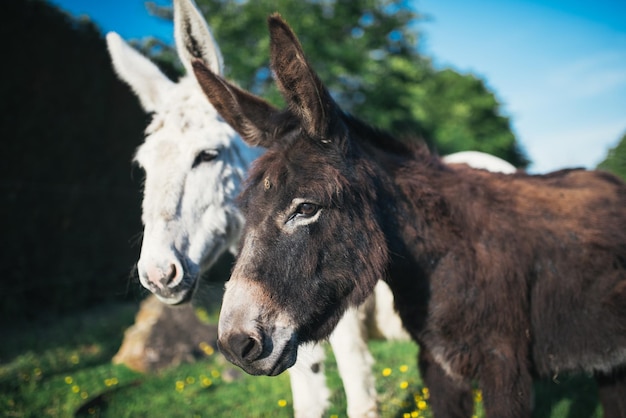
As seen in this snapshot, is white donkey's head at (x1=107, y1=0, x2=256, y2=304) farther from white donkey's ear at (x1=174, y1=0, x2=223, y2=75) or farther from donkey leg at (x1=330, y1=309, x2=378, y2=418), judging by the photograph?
donkey leg at (x1=330, y1=309, x2=378, y2=418)

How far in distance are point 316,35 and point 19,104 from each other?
7697 mm

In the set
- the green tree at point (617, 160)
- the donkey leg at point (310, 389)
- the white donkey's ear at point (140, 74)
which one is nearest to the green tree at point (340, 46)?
the green tree at point (617, 160)

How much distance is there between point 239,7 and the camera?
42.1 feet

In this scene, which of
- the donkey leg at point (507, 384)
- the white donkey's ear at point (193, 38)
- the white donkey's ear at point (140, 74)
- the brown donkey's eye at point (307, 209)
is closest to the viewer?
the brown donkey's eye at point (307, 209)

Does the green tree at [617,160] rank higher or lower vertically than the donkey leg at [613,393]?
higher

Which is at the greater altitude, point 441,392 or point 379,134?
point 379,134

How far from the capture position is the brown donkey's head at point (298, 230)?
5.74ft

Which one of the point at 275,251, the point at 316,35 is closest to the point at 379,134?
the point at 275,251

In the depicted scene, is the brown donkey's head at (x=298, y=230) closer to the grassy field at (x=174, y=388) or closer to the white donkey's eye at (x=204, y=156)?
the white donkey's eye at (x=204, y=156)

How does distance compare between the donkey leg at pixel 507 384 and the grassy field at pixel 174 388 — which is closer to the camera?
the donkey leg at pixel 507 384

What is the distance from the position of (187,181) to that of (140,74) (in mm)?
1229

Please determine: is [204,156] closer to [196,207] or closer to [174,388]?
[196,207]

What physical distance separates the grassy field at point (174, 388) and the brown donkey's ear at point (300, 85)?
8.04 ft

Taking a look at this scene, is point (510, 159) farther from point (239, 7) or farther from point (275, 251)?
point (275, 251)
